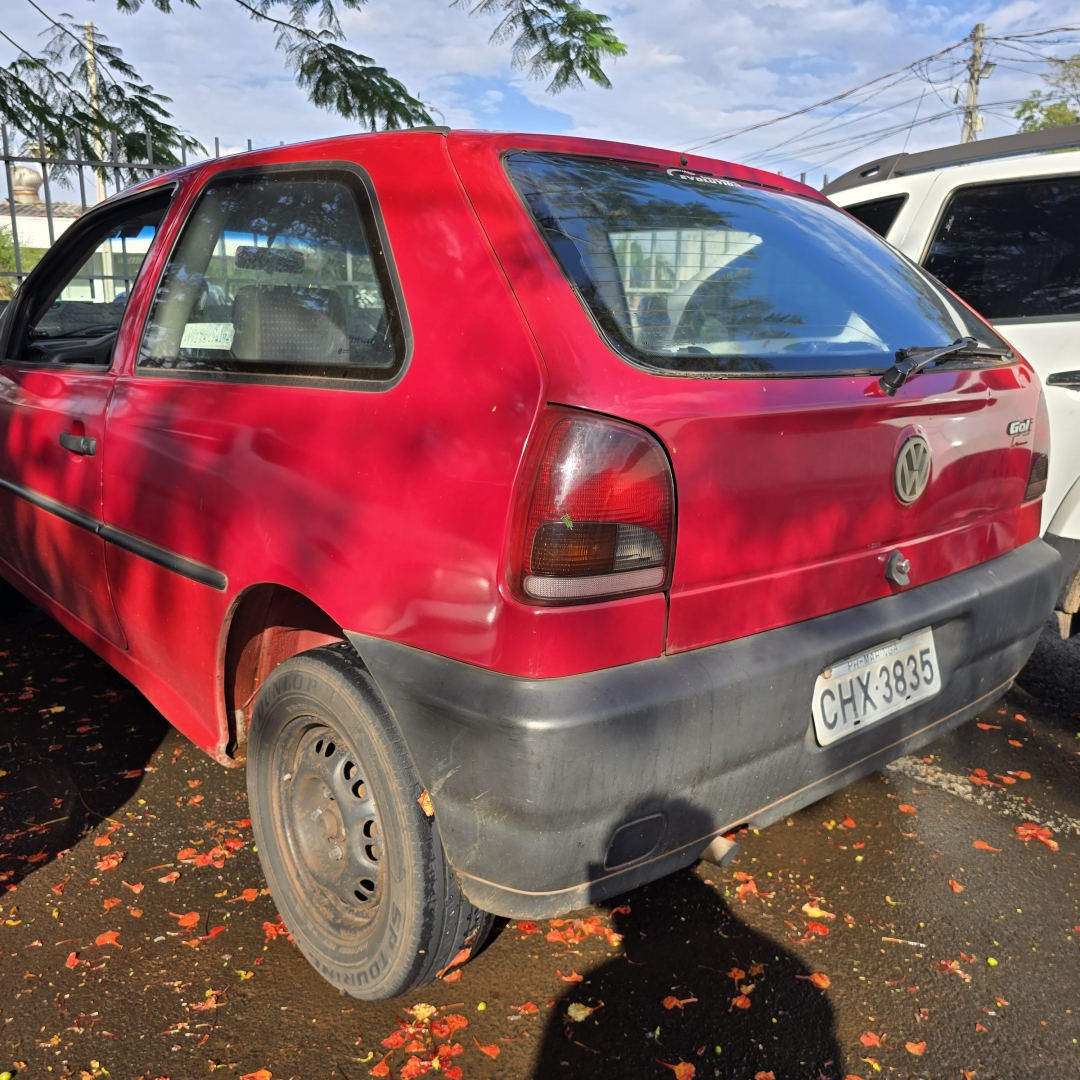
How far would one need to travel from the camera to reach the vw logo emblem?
2082 mm

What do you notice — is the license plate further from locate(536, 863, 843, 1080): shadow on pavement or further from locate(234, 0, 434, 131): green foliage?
locate(234, 0, 434, 131): green foliage

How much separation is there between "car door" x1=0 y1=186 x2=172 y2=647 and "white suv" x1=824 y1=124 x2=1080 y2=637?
2982 millimetres

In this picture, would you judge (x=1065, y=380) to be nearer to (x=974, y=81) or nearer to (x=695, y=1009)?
(x=695, y=1009)

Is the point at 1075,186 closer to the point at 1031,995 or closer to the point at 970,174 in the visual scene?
the point at 970,174

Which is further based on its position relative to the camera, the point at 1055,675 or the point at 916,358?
the point at 1055,675

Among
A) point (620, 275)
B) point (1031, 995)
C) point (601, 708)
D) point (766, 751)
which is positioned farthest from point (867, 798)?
point (620, 275)

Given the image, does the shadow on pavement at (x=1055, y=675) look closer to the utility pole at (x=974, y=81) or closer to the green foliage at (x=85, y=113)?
the green foliage at (x=85, y=113)

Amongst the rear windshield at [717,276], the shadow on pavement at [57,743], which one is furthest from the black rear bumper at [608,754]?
the shadow on pavement at [57,743]

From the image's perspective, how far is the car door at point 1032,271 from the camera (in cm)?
339

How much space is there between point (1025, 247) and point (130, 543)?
3.41 metres

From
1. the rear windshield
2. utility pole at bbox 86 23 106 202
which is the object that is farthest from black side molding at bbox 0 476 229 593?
utility pole at bbox 86 23 106 202

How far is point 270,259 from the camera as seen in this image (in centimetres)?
234

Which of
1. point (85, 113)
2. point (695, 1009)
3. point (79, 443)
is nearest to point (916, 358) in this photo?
point (695, 1009)

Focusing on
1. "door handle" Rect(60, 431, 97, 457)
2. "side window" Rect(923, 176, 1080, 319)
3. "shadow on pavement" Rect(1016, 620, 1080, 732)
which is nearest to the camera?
"door handle" Rect(60, 431, 97, 457)
